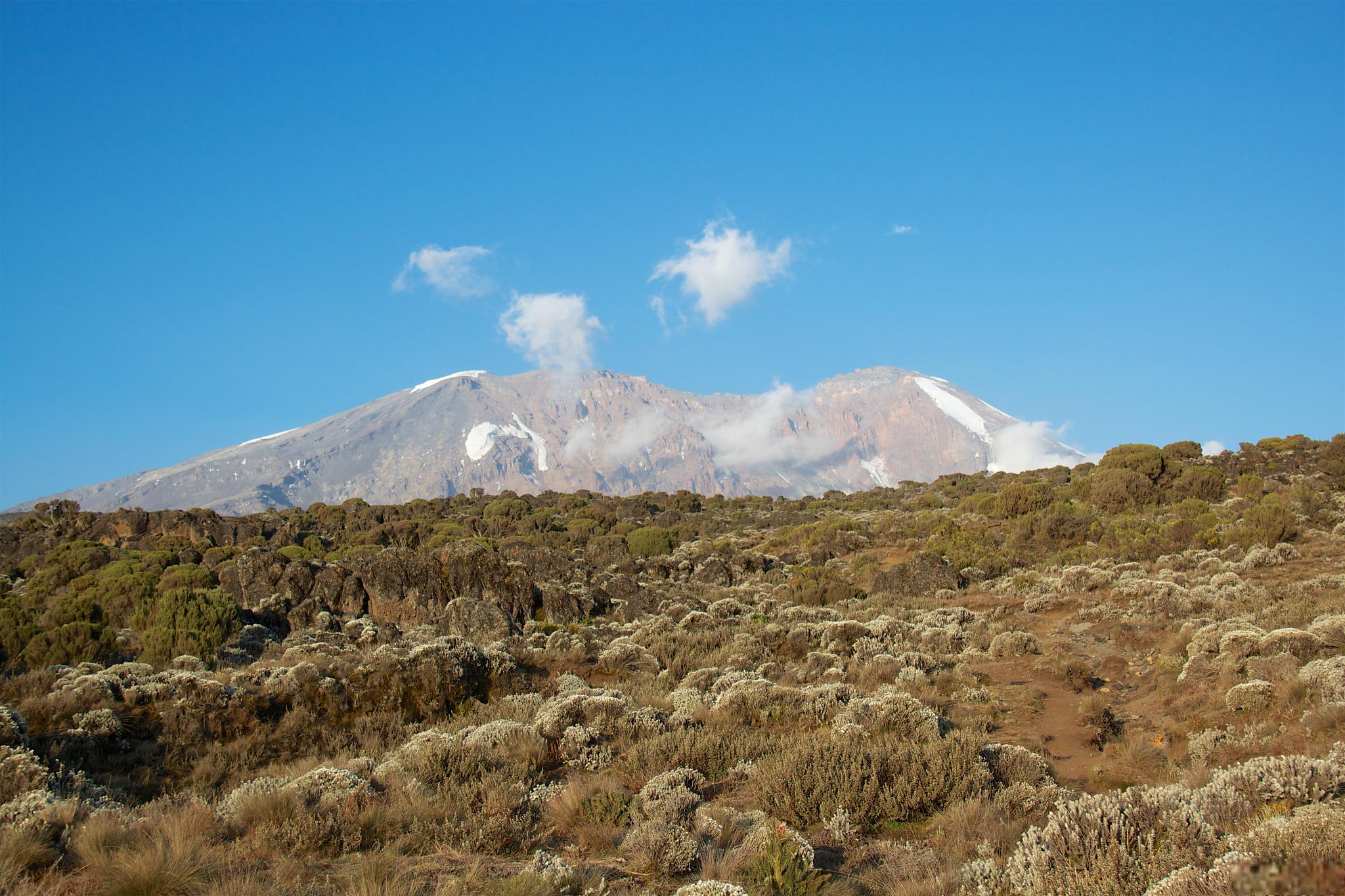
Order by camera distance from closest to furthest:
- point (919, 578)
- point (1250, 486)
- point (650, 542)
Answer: point (919, 578) → point (1250, 486) → point (650, 542)

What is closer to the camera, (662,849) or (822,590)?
(662,849)

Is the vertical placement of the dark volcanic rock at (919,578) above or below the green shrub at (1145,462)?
below

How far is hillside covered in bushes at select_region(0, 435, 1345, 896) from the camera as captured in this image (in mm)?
4277

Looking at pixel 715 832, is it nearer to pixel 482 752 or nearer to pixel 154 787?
pixel 482 752

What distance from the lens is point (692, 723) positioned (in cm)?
832

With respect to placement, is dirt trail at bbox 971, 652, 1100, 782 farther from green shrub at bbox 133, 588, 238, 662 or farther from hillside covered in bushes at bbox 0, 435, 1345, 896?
green shrub at bbox 133, 588, 238, 662

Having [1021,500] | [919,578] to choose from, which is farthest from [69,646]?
[1021,500]

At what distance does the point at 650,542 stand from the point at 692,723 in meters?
21.9

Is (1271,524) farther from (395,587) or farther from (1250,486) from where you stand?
(395,587)

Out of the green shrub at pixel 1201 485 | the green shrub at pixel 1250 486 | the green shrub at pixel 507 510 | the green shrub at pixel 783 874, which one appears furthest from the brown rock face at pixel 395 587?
the green shrub at pixel 1250 486

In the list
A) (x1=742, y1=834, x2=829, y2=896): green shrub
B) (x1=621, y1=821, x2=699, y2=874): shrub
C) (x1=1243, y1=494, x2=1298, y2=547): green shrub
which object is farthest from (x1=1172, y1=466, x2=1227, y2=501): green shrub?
(x1=621, y1=821, x2=699, y2=874): shrub

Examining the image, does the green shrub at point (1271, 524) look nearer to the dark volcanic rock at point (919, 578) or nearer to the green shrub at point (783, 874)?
the dark volcanic rock at point (919, 578)

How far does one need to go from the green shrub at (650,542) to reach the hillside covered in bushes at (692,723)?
8562mm

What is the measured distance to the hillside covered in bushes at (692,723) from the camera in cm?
428
